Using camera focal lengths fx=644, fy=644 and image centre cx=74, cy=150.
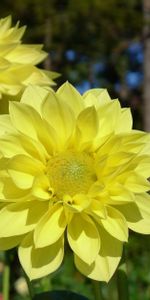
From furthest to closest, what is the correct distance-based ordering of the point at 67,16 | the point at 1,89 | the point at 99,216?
1. the point at 67,16
2. the point at 1,89
3. the point at 99,216

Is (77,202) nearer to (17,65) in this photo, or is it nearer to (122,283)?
(122,283)

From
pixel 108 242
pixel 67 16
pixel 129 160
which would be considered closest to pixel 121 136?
pixel 129 160

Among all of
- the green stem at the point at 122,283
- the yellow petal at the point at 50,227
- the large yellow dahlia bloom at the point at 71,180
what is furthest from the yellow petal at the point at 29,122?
the green stem at the point at 122,283

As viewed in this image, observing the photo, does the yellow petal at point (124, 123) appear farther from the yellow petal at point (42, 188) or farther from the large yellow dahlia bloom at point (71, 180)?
the yellow petal at point (42, 188)

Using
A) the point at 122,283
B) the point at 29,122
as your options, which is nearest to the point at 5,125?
the point at 29,122

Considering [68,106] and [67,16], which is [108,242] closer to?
[68,106]

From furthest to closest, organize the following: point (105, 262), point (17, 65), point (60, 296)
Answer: point (17, 65) < point (60, 296) < point (105, 262)
